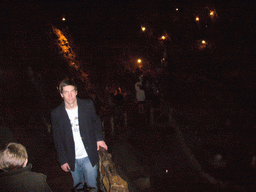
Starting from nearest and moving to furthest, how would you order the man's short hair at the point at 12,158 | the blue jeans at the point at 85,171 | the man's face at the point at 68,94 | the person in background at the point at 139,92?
the man's short hair at the point at 12,158
the man's face at the point at 68,94
the blue jeans at the point at 85,171
the person in background at the point at 139,92

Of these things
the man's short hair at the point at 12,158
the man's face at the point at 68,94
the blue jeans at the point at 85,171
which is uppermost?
the man's face at the point at 68,94

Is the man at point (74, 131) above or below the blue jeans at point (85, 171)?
above

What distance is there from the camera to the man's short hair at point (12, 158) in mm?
1539

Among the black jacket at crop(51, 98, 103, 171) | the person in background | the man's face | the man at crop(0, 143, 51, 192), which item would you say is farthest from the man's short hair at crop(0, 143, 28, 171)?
the person in background

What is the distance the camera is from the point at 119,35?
7656mm

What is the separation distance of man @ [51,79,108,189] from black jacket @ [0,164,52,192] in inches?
31.5

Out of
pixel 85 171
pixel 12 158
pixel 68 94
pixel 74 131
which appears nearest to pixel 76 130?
pixel 74 131

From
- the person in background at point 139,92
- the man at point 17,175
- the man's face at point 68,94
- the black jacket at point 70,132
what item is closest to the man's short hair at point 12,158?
the man at point 17,175

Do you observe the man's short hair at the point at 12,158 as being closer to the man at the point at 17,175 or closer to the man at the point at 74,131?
the man at the point at 17,175

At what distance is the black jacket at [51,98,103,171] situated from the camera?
2.33 metres

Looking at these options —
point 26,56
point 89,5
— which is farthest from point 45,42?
point 89,5

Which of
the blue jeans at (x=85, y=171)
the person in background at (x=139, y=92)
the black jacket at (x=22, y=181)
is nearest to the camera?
the black jacket at (x=22, y=181)

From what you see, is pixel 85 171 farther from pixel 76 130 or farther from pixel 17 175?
pixel 17 175

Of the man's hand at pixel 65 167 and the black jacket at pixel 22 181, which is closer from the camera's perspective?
the black jacket at pixel 22 181
